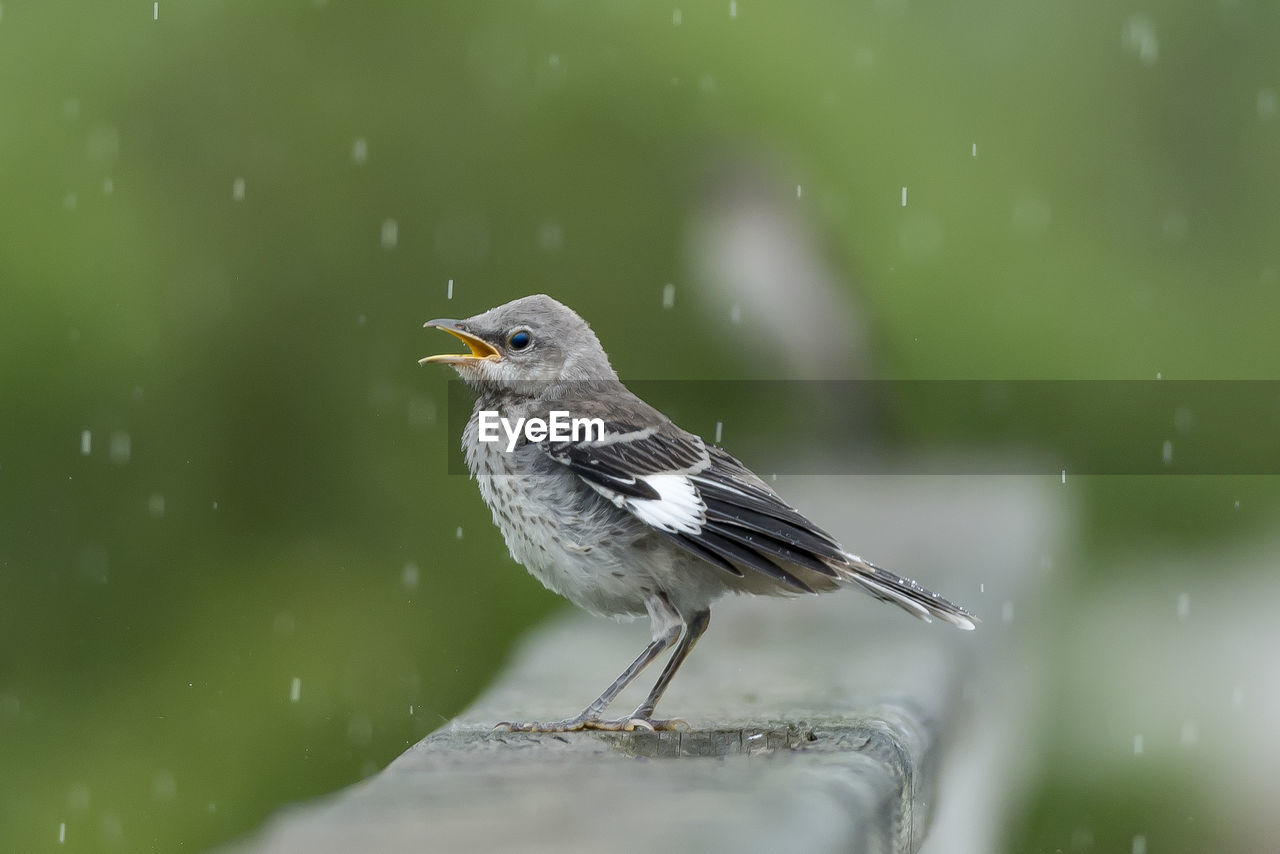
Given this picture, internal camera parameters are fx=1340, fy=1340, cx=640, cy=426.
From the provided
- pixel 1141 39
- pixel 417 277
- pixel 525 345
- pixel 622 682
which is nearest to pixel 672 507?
pixel 622 682

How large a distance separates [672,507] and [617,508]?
0.39ft

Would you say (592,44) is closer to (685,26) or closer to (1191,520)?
(685,26)

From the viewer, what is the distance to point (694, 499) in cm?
204

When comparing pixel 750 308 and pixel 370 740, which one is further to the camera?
pixel 750 308

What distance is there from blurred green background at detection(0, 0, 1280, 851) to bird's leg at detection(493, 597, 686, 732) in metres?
2.98

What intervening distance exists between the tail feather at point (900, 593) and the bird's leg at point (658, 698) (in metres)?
0.30

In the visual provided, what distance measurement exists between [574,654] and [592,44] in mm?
3822

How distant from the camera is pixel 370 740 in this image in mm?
5297

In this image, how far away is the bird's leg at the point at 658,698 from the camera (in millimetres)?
2047

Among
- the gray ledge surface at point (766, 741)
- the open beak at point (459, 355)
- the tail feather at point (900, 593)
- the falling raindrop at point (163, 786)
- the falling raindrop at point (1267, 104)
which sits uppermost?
the falling raindrop at point (1267, 104)

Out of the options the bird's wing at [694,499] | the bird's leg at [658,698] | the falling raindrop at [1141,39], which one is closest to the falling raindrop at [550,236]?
the falling raindrop at [1141,39]

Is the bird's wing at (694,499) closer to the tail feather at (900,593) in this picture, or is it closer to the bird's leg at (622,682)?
the tail feather at (900,593)

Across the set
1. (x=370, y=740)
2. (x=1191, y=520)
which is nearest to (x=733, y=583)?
(x=370, y=740)

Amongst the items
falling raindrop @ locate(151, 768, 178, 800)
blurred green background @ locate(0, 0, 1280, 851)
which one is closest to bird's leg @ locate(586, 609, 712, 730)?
blurred green background @ locate(0, 0, 1280, 851)
